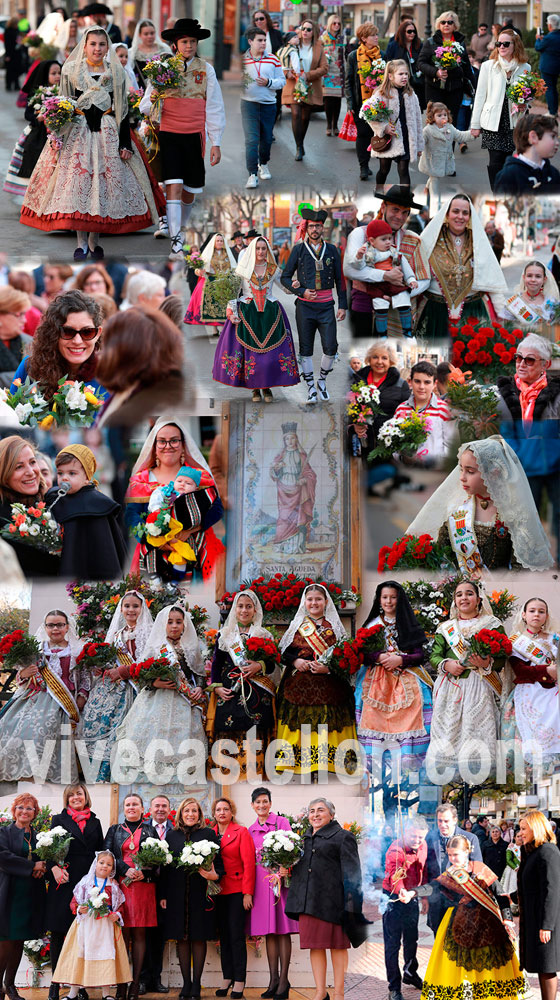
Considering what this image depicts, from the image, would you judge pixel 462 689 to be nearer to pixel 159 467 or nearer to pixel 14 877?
pixel 159 467

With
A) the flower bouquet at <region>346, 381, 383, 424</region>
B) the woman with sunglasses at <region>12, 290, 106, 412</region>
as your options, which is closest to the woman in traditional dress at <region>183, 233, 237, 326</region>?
the woman with sunglasses at <region>12, 290, 106, 412</region>

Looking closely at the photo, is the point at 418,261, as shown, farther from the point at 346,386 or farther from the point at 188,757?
the point at 188,757

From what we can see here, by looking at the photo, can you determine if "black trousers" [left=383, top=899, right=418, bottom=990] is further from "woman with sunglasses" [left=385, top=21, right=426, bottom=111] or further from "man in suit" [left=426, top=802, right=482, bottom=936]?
"woman with sunglasses" [left=385, top=21, right=426, bottom=111]

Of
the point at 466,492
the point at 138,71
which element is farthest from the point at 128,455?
the point at 138,71

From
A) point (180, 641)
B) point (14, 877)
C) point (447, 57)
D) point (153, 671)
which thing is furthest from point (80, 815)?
point (447, 57)

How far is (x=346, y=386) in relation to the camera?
15719mm

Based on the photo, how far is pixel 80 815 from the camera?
14.4 m

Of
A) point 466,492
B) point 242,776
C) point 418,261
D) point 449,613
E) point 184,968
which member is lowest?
point 184,968

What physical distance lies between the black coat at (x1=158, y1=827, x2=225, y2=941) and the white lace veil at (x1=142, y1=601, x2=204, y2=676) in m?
1.67

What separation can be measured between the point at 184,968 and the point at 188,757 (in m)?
1.85

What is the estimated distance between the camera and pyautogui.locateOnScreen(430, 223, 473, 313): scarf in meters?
15.8

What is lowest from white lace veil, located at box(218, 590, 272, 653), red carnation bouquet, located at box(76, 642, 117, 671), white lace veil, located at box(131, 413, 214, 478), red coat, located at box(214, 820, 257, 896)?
red coat, located at box(214, 820, 257, 896)

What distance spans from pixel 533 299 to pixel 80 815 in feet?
18.2

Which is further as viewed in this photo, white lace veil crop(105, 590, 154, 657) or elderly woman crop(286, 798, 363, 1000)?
white lace veil crop(105, 590, 154, 657)
